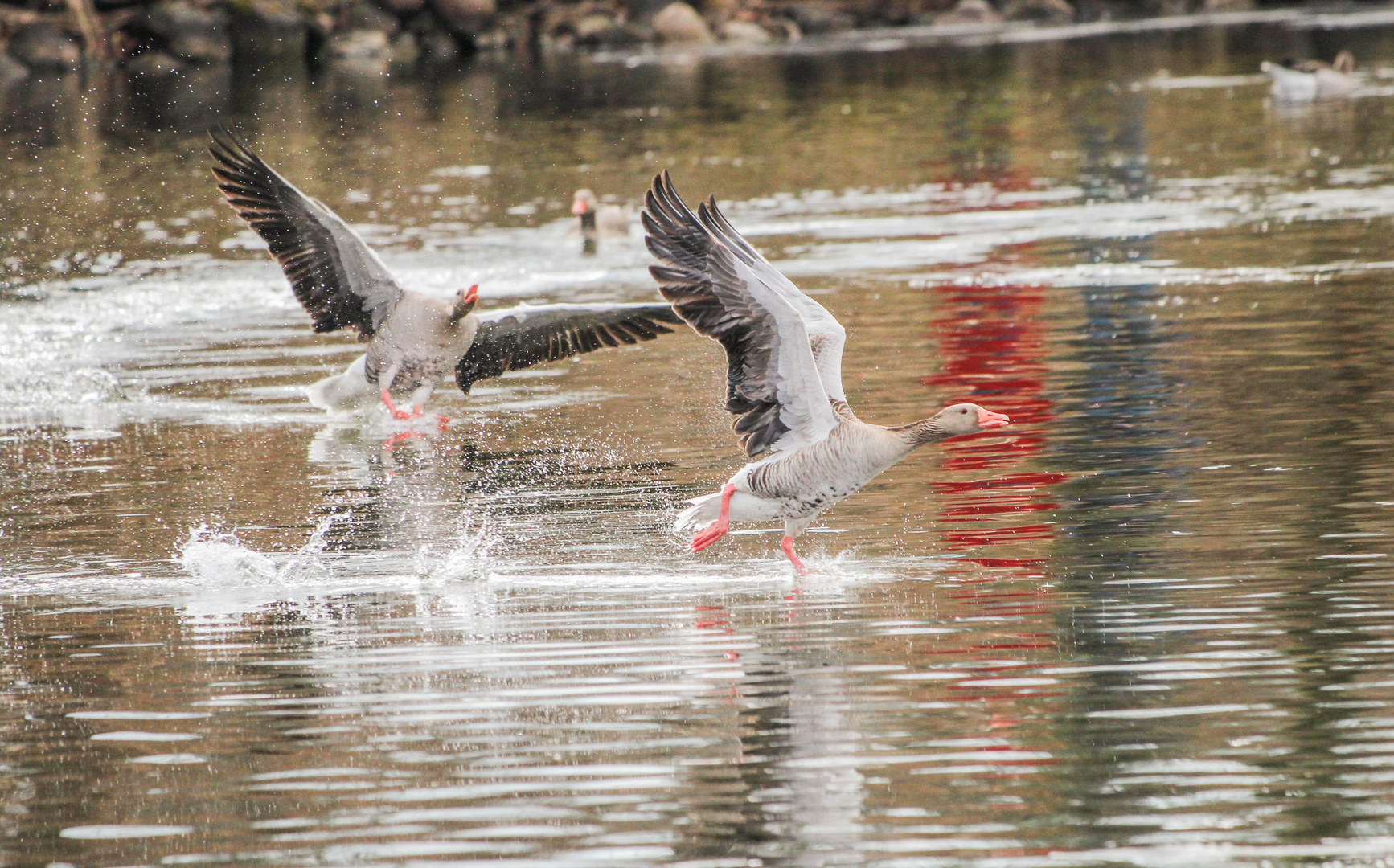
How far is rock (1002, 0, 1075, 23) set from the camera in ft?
205

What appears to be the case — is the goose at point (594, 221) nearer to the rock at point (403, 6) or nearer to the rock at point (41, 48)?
the rock at point (41, 48)

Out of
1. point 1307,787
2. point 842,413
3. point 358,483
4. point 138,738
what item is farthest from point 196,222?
point 1307,787

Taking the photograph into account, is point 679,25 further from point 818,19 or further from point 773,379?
point 773,379

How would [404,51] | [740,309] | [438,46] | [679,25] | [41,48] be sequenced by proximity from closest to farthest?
[740,309] → [41,48] → [404,51] → [438,46] → [679,25]

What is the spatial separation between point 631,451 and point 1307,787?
244 inches

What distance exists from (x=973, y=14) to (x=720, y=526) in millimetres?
58254

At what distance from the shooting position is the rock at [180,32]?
52.2 metres

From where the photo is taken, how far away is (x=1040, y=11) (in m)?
62.8

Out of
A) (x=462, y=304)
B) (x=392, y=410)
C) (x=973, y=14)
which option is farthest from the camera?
(x=973, y=14)

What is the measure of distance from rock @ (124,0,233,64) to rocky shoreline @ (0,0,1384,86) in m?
0.04

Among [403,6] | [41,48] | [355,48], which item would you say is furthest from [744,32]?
[41,48]

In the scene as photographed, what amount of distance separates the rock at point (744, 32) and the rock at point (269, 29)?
14.6 m

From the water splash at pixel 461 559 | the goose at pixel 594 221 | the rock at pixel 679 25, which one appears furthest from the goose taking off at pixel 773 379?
the rock at pixel 679 25

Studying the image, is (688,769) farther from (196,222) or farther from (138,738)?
(196,222)
